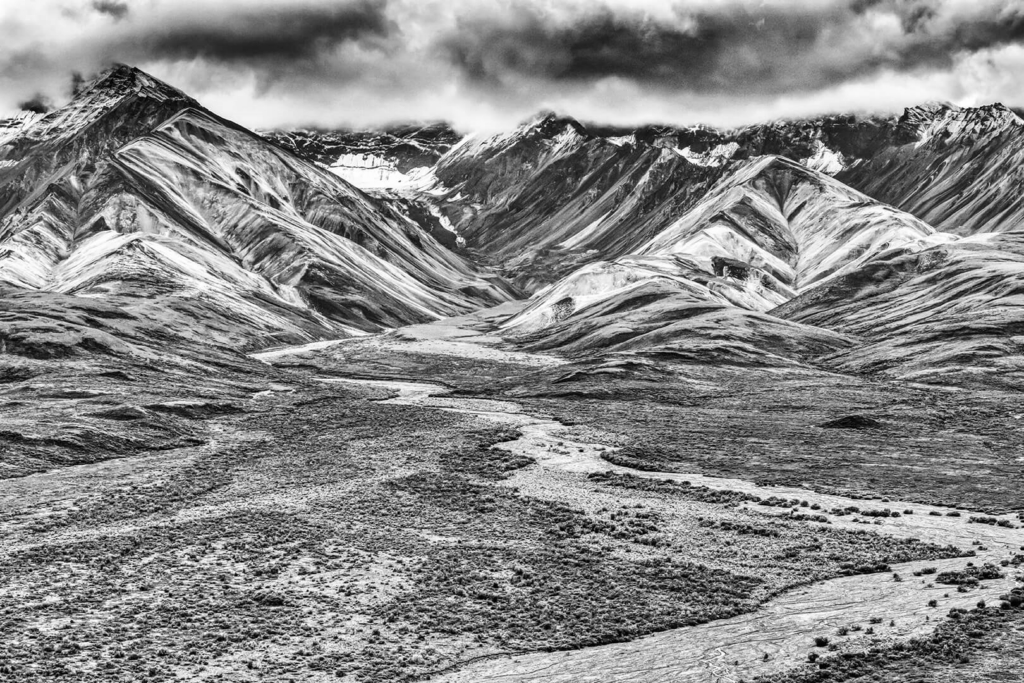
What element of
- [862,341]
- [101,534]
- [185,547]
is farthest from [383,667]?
[862,341]

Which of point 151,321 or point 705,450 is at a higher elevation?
point 151,321

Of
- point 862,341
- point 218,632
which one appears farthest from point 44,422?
point 862,341

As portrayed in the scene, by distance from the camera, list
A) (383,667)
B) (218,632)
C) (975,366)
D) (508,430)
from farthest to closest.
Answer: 1. (975,366)
2. (508,430)
3. (218,632)
4. (383,667)

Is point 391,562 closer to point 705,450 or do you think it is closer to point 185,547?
point 185,547

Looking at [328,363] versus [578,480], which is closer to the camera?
[578,480]

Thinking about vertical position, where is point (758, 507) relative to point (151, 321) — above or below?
below

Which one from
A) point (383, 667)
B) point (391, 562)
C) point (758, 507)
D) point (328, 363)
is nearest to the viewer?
point (383, 667)

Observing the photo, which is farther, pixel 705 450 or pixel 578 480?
pixel 705 450

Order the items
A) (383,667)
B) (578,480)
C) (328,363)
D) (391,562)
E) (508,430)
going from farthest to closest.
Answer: (328,363), (508,430), (578,480), (391,562), (383,667)

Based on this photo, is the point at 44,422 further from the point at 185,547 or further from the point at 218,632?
the point at 218,632
